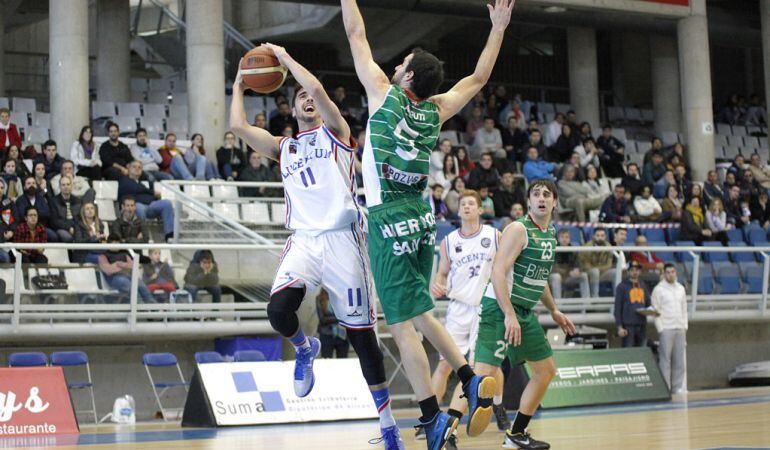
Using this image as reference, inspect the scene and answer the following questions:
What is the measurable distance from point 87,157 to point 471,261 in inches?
297

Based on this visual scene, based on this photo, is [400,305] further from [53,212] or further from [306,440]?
[53,212]

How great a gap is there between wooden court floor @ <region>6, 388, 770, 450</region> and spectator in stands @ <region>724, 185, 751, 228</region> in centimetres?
782

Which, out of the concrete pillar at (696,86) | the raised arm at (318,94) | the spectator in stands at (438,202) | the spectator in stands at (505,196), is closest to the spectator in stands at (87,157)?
the spectator in stands at (438,202)

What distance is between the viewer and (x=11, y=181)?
14031 millimetres

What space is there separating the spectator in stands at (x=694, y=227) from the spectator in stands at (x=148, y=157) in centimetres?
872

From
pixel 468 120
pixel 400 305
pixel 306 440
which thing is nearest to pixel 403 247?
pixel 400 305

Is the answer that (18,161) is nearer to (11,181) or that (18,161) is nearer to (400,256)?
(11,181)

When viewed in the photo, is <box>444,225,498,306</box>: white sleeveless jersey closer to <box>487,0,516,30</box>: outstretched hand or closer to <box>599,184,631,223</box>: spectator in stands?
<box>487,0,516,30</box>: outstretched hand

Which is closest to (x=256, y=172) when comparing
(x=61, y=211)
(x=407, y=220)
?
(x=61, y=211)

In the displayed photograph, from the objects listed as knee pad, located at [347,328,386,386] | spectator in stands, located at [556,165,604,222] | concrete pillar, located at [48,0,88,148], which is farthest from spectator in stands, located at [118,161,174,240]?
knee pad, located at [347,328,386,386]

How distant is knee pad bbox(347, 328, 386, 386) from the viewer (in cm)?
627

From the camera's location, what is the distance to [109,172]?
15.5m

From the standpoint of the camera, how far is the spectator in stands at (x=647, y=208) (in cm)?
1889

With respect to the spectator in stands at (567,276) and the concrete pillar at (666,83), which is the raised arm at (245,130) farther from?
the concrete pillar at (666,83)
